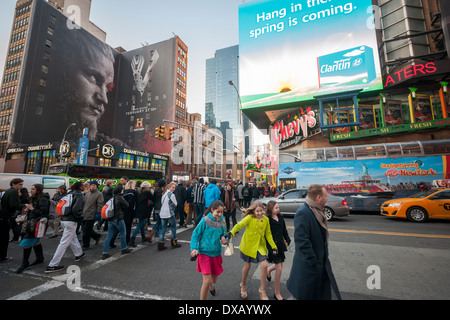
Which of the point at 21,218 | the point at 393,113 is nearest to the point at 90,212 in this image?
the point at 21,218

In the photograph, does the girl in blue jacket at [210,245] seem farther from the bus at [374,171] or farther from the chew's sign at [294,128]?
the chew's sign at [294,128]

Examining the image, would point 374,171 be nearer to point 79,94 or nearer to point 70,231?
point 70,231

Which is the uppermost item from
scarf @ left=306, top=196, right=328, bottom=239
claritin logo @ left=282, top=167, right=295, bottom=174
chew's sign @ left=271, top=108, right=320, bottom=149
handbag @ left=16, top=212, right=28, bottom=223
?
chew's sign @ left=271, top=108, right=320, bottom=149

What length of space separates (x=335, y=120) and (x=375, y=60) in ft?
25.2

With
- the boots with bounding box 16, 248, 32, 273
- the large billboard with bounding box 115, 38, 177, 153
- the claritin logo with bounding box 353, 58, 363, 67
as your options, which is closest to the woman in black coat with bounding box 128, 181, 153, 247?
the boots with bounding box 16, 248, 32, 273

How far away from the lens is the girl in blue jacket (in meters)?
3.06

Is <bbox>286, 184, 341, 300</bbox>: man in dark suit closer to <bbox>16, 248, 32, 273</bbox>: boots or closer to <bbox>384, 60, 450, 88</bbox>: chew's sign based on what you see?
<bbox>16, 248, 32, 273</bbox>: boots

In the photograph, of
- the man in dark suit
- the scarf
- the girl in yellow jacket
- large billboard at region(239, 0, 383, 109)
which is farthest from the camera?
large billboard at region(239, 0, 383, 109)

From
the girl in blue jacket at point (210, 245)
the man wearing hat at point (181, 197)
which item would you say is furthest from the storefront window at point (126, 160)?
the girl in blue jacket at point (210, 245)

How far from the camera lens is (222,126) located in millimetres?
155875

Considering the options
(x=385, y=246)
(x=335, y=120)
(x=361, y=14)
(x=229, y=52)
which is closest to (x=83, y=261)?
(x=385, y=246)

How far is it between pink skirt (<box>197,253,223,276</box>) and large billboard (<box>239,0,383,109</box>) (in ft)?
80.4

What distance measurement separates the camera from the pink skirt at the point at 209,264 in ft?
9.93
